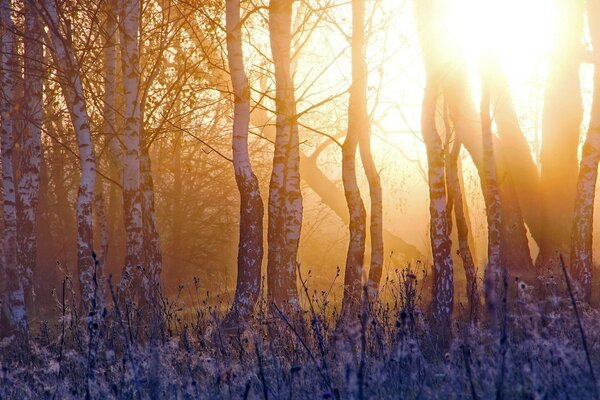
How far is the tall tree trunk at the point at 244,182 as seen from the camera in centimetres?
1384

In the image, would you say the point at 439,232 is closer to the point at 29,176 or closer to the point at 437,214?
the point at 437,214

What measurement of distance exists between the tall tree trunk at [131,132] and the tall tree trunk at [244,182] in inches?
70.0

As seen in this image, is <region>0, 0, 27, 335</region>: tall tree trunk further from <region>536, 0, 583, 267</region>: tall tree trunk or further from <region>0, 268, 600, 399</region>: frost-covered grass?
<region>536, 0, 583, 267</region>: tall tree trunk

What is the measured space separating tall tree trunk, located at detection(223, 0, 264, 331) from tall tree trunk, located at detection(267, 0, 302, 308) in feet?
1.56

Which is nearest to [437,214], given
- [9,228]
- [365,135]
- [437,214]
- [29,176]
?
[437,214]

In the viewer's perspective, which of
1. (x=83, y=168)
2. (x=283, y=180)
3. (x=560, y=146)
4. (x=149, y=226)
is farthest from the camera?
(x=560, y=146)

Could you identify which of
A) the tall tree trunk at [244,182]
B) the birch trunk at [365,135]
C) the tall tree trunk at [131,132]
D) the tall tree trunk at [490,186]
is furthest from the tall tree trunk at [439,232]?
the tall tree trunk at [131,132]

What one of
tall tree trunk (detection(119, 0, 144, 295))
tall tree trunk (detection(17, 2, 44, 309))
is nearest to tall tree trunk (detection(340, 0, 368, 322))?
tall tree trunk (detection(119, 0, 144, 295))

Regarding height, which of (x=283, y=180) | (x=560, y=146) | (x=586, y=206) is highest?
(x=560, y=146)

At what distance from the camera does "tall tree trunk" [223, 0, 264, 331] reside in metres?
13.8

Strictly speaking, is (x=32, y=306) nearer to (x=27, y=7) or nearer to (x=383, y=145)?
(x=27, y=7)

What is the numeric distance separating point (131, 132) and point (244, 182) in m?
2.16

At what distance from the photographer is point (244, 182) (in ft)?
45.8

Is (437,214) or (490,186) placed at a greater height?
(490,186)
